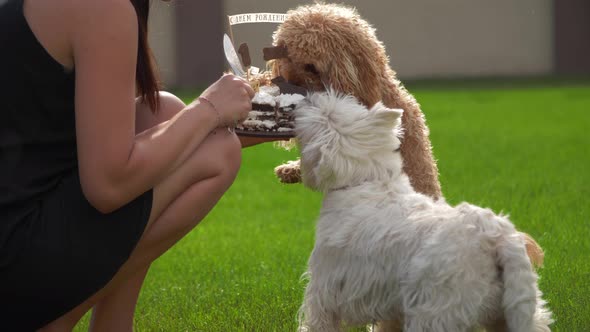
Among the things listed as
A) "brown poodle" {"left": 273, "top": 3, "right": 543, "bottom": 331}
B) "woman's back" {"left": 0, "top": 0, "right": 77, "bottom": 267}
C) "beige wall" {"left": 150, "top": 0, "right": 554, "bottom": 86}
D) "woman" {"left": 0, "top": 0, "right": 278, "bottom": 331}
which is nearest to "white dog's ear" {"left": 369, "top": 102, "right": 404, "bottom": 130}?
"woman" {"left": 0, "top": 0, "right": 278, "bottom": 331}

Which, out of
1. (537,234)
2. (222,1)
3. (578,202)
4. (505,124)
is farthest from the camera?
(222,1)

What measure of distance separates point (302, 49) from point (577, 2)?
1901 centimetres

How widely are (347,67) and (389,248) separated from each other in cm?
96

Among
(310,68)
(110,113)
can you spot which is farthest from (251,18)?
(110,113)

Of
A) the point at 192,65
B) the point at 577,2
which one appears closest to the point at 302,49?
the point at 192,65

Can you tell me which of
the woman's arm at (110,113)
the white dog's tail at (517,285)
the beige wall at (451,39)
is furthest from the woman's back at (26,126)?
the beige wall at (451,39)

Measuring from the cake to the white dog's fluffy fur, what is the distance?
7 centimetres

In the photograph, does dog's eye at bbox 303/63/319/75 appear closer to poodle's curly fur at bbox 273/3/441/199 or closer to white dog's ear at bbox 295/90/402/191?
poodle's curly fur at bbox 273/3/441/199

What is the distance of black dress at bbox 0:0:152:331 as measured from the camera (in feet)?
9.41

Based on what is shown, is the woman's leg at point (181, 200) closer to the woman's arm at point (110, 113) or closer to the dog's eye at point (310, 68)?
the woman's arm at point (110, 113)

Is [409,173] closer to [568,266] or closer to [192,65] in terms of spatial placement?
[568,266]

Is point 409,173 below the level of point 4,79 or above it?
below

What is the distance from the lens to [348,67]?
12.4ft

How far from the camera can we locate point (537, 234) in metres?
5.46
